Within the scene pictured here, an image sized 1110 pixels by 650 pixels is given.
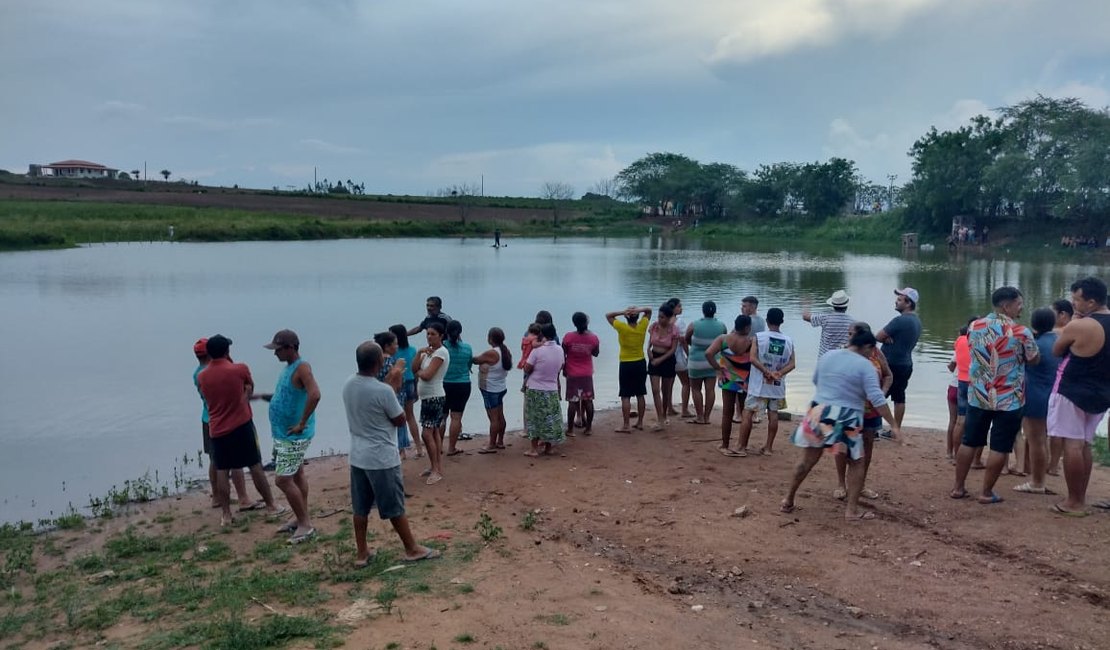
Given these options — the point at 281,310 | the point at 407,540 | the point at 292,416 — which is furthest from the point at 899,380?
the point at 281,310

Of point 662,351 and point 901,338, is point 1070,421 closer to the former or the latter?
point 901,338

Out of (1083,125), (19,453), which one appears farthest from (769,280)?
(1083,125)

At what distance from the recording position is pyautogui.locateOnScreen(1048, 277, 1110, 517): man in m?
6.44

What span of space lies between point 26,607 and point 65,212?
2562 inches

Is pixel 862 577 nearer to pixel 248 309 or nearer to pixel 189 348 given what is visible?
pixel 189 348

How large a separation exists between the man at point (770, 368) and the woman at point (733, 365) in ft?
0.71

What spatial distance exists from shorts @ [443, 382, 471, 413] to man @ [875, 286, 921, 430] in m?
4.46

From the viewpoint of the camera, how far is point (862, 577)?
547 centimetres

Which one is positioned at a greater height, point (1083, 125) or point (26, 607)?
point (1083, 125)

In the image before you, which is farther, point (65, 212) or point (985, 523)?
point (65, 212)

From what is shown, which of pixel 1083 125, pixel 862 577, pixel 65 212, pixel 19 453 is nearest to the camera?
pixel 862 577

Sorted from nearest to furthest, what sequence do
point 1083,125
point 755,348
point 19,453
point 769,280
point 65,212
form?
1. point 755,348
2. point 19,453
3. point 769,280
4. point 1083,125
5. point 65,212

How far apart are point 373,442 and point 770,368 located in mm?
4486

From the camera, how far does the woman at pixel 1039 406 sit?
6953 mm
